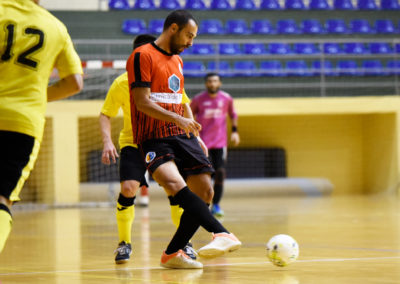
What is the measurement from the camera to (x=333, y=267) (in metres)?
4.94

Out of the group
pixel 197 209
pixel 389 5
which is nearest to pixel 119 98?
pixel 197 209

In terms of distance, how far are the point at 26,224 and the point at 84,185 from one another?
19.1 feet

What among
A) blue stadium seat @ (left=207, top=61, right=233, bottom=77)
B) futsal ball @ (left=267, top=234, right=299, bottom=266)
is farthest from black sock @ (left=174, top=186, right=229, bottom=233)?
blue stadium seat @ (left=207, top=61, right=233, bottom=77)

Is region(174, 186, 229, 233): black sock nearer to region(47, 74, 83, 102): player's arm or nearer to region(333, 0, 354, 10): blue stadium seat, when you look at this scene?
region(47, 74, 83, 102): player's arm

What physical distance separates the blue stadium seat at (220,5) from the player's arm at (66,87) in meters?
15.9

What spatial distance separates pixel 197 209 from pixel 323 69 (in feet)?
44.0

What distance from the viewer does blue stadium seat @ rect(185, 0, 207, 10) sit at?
19.3 metres

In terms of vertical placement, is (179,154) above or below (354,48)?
below

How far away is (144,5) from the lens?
62.9 ft

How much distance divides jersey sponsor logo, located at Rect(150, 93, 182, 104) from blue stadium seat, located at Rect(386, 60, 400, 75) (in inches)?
536

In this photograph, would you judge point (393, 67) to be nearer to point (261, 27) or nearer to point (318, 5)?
point (318, 5)

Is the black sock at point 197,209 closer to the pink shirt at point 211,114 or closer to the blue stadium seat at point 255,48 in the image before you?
the pink shirt at point 211,114

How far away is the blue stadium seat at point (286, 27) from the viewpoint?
1925 centimetres

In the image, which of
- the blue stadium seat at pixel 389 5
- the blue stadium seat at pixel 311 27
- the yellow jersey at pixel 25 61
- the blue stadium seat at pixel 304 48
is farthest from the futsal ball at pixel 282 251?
the blue stadium seat at pixel 389 5
